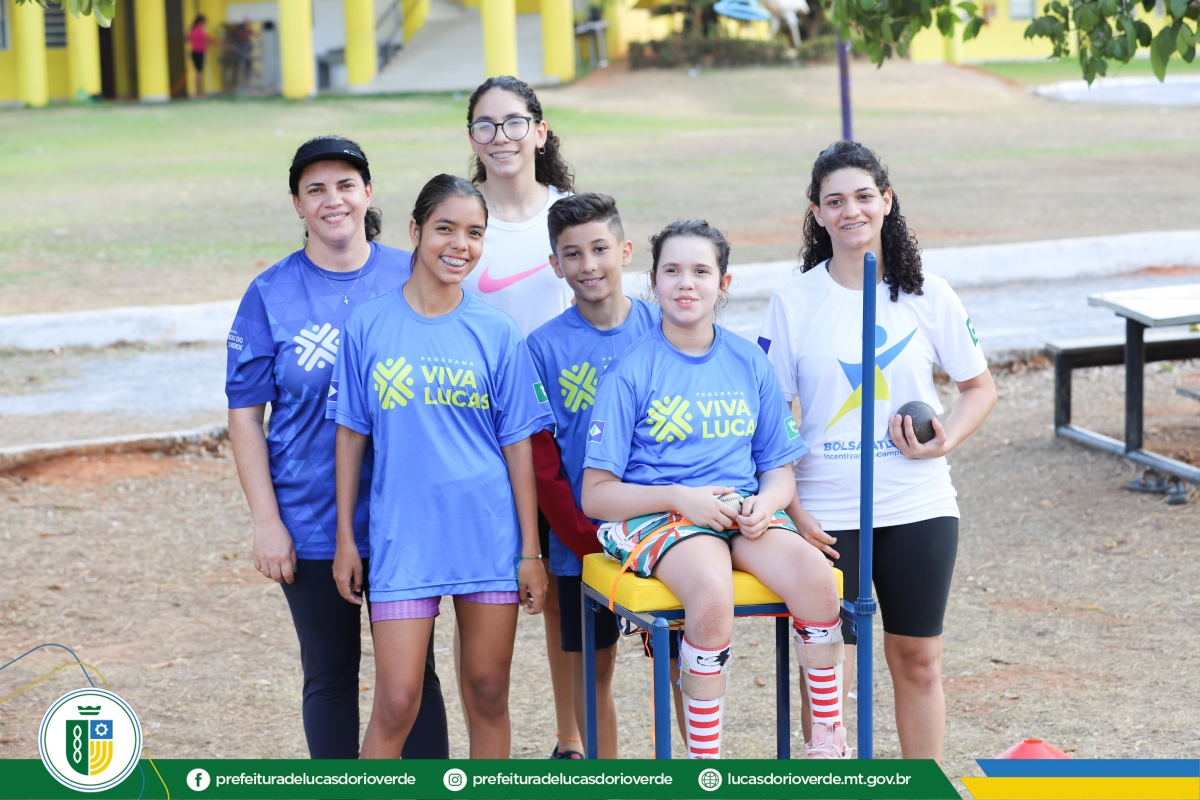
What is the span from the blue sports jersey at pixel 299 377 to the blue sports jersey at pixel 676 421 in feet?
2.09

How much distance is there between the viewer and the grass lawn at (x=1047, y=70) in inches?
1443

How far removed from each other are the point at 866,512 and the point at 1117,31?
3142mm

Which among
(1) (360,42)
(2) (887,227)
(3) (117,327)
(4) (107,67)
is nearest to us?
(2) (887,227)

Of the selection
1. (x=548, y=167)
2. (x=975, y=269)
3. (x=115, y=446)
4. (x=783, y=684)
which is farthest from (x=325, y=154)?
(x=975, y=269)

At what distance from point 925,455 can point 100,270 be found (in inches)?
442

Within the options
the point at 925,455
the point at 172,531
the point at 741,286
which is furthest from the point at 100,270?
the point at 925,455

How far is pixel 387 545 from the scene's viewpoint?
10.6ft

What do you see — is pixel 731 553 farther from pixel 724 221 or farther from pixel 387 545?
pixel 724 221

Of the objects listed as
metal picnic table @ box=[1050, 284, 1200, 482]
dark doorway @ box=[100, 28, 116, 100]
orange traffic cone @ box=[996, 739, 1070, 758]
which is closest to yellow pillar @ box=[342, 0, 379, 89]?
dark doorway @ box=[100, 28, 116, 100]

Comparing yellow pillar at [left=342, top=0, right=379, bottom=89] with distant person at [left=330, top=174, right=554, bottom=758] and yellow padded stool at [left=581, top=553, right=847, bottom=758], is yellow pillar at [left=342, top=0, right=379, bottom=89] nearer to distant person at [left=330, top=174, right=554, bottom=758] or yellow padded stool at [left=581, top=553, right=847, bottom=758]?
distant person at [left=330, top=174, right=554, bottom=758]

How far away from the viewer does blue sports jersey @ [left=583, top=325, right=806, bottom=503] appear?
321cm

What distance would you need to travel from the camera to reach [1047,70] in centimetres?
3922

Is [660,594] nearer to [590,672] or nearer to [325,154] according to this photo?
[590,672]

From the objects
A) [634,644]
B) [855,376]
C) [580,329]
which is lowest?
[634,644]
